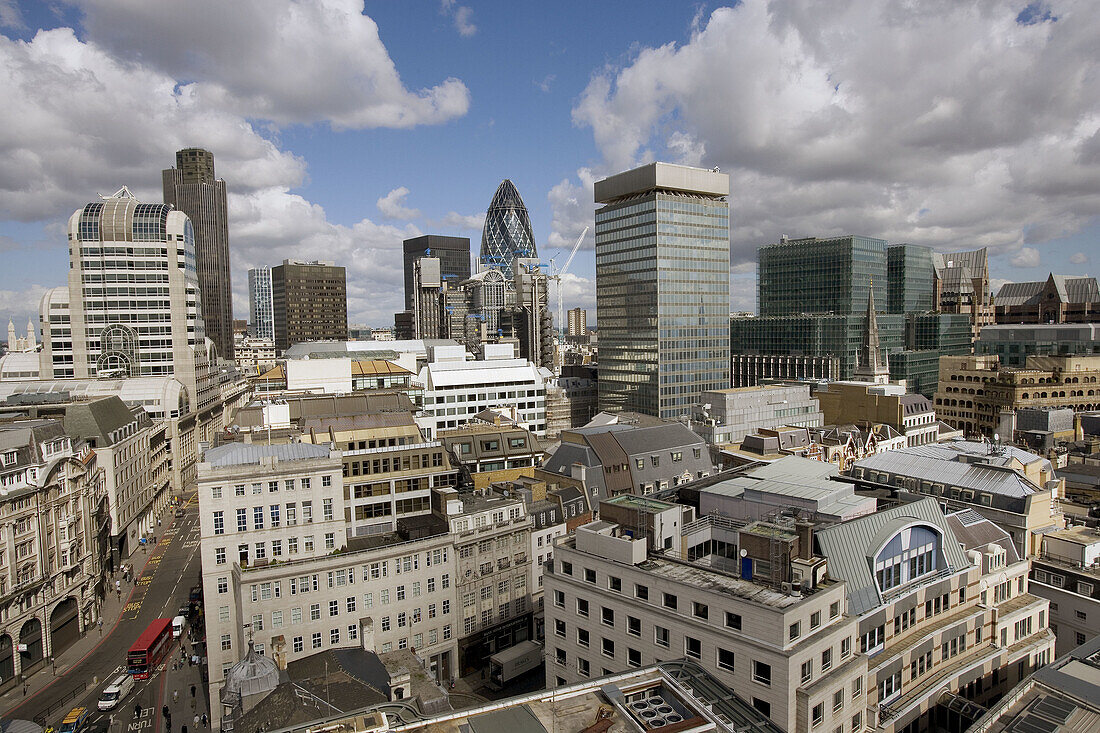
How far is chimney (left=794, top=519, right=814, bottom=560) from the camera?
43.1 m

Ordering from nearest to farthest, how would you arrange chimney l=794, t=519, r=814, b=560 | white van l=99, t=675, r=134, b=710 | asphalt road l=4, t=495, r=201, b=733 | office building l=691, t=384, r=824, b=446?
1. chimney l=794, t=519, r=814, b=560
2. asphalt road l=4, t=495, r=201, b=733
3. white van l=99, t=675, r=134, b=710
4. office building l=691, t=384, r=824, b=446

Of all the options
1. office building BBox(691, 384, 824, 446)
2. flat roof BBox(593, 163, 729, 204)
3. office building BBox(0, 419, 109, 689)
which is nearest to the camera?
office building BBox(0, 419, 109, 689)

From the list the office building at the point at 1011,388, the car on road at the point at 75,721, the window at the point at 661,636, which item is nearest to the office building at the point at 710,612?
the window at the point at 661,636

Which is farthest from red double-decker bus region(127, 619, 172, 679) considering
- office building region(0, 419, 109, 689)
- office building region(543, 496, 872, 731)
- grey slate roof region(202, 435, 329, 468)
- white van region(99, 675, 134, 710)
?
office building region(543, 496, 872, 731)

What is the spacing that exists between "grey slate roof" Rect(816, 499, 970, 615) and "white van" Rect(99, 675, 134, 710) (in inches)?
2626

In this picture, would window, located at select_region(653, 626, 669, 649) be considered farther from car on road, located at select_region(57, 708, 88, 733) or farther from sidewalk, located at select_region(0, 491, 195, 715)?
sidewalk, located at select_region(0, 491, 195, 715)

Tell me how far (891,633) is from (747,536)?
13.4 metres

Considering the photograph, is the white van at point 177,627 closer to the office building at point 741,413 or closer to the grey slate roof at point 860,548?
the grey slate roof at point 860,548

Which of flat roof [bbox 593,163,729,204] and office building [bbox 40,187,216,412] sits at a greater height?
flat roof [bbox 593,163,729,204]

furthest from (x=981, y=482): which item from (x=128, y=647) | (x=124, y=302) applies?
(x=124, y=302)

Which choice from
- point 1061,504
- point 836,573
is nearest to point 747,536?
point 836,573

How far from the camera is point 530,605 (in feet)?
251

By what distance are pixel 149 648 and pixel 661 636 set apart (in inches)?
2363

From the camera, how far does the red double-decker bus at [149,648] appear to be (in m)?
70.9
